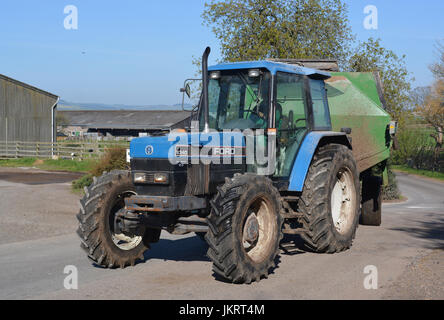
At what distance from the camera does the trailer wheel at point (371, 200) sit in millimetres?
11992

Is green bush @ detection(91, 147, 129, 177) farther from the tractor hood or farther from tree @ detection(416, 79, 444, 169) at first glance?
tree @ detection(416, 79, 444, 169)

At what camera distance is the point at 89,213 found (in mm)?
7465

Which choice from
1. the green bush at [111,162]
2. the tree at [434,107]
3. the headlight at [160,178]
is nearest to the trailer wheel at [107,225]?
the headlight at [160,178]

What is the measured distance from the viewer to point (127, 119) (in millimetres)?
70000

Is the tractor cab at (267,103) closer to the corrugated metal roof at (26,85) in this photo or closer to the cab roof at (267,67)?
the cab roof at (267,67)

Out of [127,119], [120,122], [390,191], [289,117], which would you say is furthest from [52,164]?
[127,119]

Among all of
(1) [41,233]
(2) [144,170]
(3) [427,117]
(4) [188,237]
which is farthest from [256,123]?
(3) [427,117]

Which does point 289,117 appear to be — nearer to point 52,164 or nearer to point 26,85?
point 52,164

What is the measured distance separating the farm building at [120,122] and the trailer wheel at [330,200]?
51069mm

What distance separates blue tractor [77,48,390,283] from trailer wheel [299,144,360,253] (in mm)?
17

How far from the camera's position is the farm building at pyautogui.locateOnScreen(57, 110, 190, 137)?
64.8m

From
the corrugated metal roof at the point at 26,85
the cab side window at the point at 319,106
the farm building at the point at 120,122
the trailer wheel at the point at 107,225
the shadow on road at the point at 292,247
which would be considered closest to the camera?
the trailer wheel at the point at 107,225
